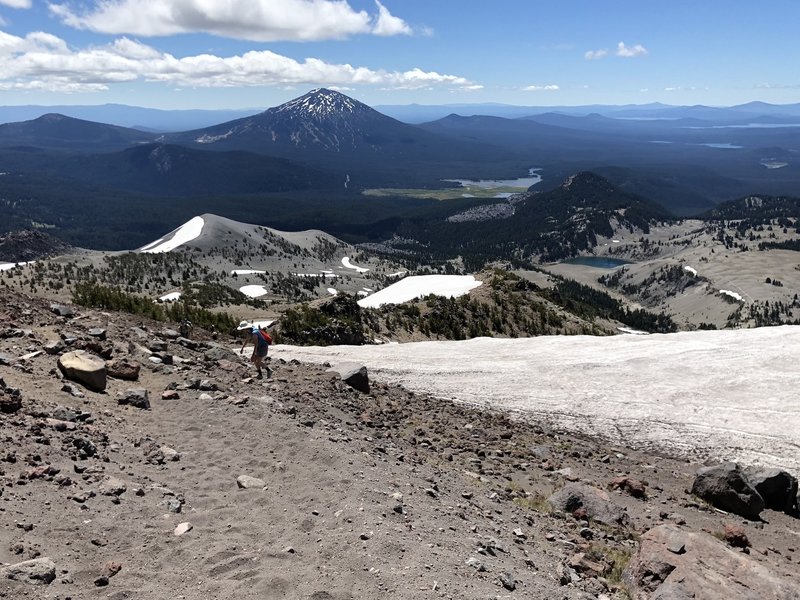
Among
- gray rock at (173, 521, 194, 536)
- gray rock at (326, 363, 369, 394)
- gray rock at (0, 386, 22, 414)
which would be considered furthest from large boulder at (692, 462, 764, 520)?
gray rock at (0, 386, 22, 414)


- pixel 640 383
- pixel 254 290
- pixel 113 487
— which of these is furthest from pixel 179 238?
pixel 113 487

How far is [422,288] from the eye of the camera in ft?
251

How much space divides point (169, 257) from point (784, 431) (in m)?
140

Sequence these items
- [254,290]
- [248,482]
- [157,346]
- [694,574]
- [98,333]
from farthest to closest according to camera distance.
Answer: [254,290] < [157,346] < [98,333] < [248,482] < [694,574]

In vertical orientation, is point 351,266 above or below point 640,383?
below

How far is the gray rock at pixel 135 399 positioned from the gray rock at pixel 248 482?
14.9 feet

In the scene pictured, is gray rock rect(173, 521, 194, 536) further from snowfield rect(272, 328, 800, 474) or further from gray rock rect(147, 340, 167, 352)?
snowfield rect(272, 328, 800, 474)

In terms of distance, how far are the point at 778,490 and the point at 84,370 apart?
1983 centimetres

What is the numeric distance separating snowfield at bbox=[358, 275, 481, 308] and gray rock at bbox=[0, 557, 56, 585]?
186 ft

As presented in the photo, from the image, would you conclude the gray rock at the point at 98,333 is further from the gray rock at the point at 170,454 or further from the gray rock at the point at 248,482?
the gray rock at the point at 248,482

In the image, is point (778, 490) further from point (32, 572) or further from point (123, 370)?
point (123, 370)

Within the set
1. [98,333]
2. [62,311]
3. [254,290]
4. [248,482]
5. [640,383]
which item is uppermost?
[62,311]

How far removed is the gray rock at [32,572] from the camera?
24.1 feet

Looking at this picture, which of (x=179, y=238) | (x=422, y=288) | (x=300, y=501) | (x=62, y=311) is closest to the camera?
(x=300, y=501)
